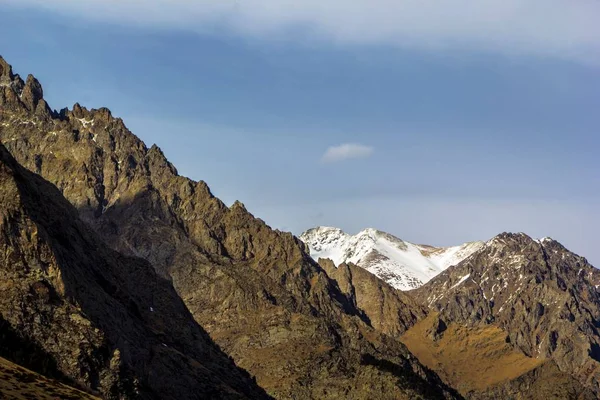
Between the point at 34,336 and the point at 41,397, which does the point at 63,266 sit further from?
the point at 41,397

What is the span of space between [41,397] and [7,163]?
118 m

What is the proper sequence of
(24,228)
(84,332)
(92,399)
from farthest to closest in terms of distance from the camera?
(24,228)
(84,332)
(92,399)

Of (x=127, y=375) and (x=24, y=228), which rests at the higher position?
(x=24, y=228)

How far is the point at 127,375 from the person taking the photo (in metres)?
170

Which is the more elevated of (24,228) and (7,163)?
(7,163)

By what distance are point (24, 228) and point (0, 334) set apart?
39.2 metres

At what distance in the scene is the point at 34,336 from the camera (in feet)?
500

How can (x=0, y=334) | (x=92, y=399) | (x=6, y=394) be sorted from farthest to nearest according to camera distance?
(x=0, y=334)
(x=92, y=399)
(x=6, y=394)

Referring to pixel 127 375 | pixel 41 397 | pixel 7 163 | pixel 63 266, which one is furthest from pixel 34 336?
pixel 41 397

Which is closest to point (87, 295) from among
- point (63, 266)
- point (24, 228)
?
point (63, 266)

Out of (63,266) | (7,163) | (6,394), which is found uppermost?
(7,163)

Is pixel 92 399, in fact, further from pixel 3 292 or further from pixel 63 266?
pixel 63 266

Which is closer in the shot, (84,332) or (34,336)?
(34,336)

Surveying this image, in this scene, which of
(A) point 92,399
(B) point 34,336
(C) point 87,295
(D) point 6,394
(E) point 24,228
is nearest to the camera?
→ (D) point 6,394
